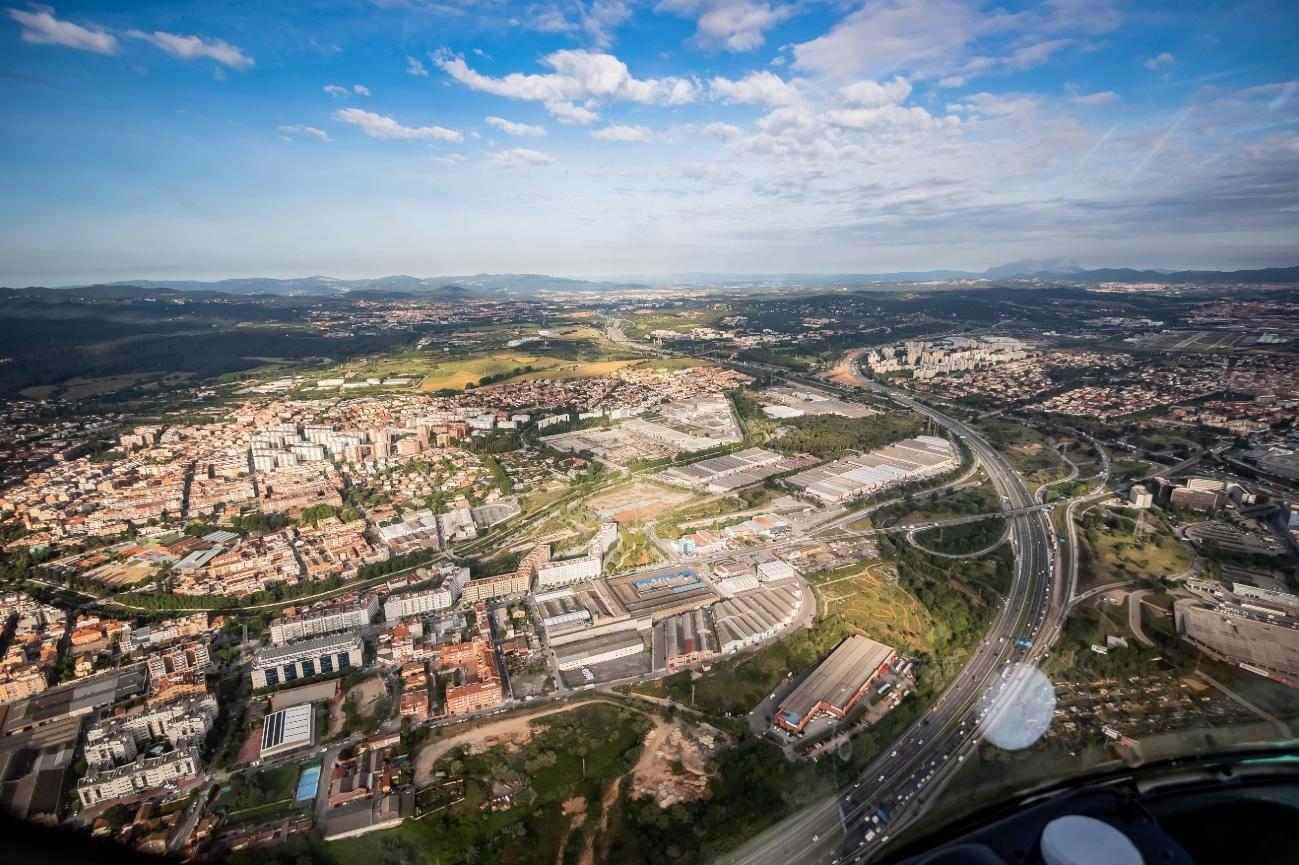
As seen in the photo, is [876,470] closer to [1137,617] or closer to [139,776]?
[1137,617]

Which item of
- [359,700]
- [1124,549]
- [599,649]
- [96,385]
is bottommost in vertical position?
[359,700]

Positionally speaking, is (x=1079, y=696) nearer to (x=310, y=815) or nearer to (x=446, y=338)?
(x=310, y=815)

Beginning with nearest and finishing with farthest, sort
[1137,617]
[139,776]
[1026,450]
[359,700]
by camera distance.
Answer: [139,776] < [359,700] < [1137,617] < [1026,450]

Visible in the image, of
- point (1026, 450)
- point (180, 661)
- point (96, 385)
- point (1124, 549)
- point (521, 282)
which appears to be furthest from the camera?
point (521, 282)

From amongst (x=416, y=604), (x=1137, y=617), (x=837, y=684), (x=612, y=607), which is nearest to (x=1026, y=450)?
(x=1137, y=617)

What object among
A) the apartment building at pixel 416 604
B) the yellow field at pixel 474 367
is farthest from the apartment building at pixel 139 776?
the yellow field at pixel 474 367

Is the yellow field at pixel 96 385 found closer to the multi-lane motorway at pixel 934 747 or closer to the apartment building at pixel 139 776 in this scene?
the apartment building at pixel 139 776

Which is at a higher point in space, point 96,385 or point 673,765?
point 96,385

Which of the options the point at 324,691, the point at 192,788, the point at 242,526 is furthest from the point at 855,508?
the point at 242,526

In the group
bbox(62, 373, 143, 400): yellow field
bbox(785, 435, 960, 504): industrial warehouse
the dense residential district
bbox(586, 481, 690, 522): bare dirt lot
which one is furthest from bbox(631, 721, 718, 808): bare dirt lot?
bbox(62, 373, 143, 400): yellow field
